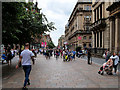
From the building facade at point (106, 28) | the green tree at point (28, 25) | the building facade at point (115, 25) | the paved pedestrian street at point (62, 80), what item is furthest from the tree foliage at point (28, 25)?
the building facade at point (106, 28)

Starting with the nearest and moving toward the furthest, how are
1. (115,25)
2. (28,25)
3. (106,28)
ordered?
(28,25) → (115,25) → (106,28)

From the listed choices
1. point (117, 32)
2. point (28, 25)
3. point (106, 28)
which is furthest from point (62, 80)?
point (106, 28)

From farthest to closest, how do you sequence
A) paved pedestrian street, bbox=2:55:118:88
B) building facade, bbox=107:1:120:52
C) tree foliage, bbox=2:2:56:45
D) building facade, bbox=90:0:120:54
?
building facade, bbox=90:0:120:54 < building facade, bbox=107:1:120:52 < tree foliage, bbox=2:2:56:45 < paved pedestrian street, bbox=2:55:118:88

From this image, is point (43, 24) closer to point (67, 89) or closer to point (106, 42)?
point (67, 89)

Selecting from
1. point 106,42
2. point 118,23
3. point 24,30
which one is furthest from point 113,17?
point 24,30

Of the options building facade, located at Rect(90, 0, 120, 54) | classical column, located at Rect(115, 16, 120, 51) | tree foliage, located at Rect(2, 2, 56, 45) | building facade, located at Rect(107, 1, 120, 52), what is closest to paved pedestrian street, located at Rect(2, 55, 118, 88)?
tree foliage, located at Rect(2, 2, 56, 45)

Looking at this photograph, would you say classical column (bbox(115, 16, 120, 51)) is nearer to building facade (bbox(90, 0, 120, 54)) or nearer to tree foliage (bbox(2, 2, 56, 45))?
building facade (bbox(90, 0, 120, 54))

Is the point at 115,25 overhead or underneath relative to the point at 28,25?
overhead

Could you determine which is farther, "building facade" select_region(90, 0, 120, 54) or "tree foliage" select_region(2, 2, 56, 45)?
"building facade" select_region(90, 0, 120, 54)

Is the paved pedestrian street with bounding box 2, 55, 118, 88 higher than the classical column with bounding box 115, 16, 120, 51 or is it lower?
lower

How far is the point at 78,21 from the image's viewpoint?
57938 millimetres

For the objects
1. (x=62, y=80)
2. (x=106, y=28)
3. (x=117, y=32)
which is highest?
(x=106, y=28)

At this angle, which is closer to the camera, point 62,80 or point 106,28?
point 62,80

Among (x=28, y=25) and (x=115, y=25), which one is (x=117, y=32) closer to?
(x=115, y=25)
